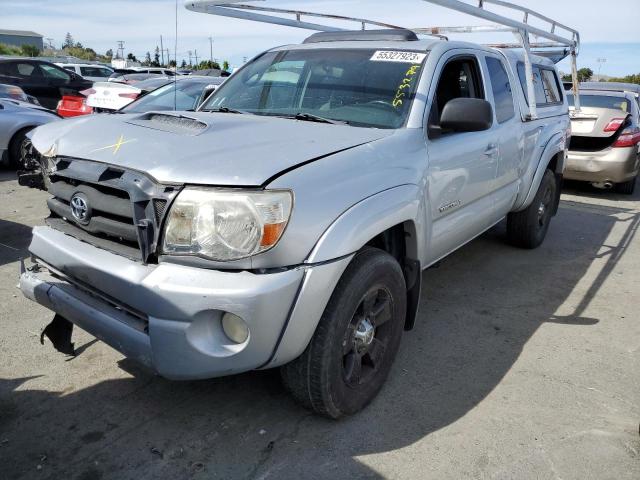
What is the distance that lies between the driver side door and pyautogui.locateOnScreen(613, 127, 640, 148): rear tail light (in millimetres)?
5132

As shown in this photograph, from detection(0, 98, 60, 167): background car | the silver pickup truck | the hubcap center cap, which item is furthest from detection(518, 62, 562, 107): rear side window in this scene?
detection(0, 98, 60, 167): background car

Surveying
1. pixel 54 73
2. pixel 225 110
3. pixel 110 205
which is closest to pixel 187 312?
pixel 110 205

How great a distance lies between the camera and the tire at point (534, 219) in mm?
5633

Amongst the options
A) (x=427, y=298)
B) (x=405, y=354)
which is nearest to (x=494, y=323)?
(x=427, y=298)

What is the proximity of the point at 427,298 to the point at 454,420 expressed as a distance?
168 cm

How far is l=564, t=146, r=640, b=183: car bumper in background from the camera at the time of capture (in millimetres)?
8453

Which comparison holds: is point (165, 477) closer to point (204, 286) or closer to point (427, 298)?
point (204, 286)

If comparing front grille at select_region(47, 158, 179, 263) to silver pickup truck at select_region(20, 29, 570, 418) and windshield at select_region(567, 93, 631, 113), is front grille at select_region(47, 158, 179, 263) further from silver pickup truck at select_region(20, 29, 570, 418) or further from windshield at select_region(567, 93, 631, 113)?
windshield at select_region(567, 93, 631, 113)

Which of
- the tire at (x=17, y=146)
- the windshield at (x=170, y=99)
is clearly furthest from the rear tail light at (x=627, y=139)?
the tire at (x=17, y=146)

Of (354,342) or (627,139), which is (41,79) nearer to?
(627,139)

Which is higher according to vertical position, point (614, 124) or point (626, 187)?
point (614, 124)

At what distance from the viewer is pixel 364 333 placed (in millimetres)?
2852

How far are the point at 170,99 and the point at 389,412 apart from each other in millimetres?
5976

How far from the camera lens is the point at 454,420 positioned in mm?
2914
